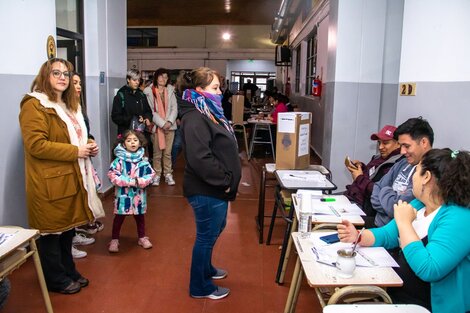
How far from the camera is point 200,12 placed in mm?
12883

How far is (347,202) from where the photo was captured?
8.74 ft

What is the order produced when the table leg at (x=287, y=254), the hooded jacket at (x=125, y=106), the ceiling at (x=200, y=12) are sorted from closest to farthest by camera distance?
the table leg at (x=287, y=254) < the hooded jacket at (x=125, y=106) < the ceiling at (x=200, y=12)

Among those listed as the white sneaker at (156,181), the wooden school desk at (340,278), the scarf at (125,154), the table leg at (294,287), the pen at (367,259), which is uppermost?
the scarf at (125,154)

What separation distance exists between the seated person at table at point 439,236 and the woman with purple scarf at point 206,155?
102 centimetres

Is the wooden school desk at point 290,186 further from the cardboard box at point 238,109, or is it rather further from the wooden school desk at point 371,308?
the cardboard box at point 238,109

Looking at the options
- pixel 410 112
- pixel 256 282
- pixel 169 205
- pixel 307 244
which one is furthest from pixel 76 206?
pixel 410 112

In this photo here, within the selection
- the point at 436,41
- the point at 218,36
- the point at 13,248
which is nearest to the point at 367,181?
the point at 436,41

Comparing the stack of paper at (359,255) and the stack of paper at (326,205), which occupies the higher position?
the stack of paper at (326,205)

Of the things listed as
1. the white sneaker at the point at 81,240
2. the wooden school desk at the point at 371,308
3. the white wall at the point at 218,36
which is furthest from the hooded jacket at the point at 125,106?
the white wall at the point at 218,36

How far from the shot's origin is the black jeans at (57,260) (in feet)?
8.59

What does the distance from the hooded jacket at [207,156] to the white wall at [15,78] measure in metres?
1.36

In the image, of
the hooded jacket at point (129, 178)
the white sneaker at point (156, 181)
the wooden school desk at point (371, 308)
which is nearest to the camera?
the wooden school desk at point (371, 308)

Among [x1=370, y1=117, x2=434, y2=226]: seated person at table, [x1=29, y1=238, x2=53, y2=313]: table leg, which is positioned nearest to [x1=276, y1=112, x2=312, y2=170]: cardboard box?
[x1=370, y1=117, x2=434, y2=226]: seated person at table

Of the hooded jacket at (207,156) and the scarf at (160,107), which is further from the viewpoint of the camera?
the scarf at (160,107)
